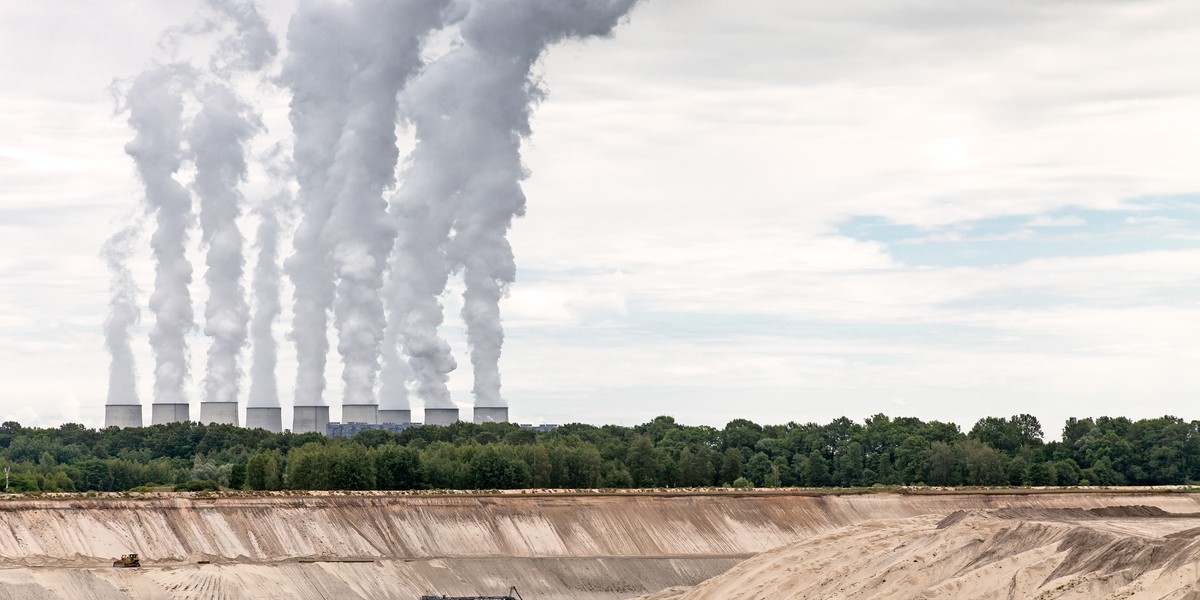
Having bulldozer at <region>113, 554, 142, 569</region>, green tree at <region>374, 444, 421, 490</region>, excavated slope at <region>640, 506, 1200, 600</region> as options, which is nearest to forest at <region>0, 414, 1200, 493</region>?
green tree at <region>374, 444, 421, 490</region>

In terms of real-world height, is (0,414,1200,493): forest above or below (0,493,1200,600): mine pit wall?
above

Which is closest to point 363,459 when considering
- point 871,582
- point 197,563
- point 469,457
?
point 469,457

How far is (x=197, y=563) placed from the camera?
107 m

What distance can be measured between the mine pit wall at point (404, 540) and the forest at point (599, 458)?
719 inches

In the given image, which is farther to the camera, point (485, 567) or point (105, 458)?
point (105, 458)

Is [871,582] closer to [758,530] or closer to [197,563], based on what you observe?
[197,563]

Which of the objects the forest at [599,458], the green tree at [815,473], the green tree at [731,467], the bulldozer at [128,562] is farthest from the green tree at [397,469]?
the green tree at [815,473]

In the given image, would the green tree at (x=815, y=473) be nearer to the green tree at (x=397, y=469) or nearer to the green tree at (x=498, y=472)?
the green tree at (x=498, y=472)

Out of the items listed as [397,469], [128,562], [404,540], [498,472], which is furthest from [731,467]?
[128,562]

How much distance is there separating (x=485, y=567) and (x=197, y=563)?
65.8 feet

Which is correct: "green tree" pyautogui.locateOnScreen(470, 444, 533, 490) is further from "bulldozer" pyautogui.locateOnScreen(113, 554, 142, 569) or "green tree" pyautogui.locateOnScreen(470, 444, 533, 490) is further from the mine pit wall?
"bulldozer" pyautogui.locateOnScreen(113, 554, 142, 569)

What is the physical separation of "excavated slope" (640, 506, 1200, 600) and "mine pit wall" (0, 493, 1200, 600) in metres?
30.1

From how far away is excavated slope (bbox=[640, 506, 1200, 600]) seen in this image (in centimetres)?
6228

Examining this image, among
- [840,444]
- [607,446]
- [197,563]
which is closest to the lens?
[197,563]
